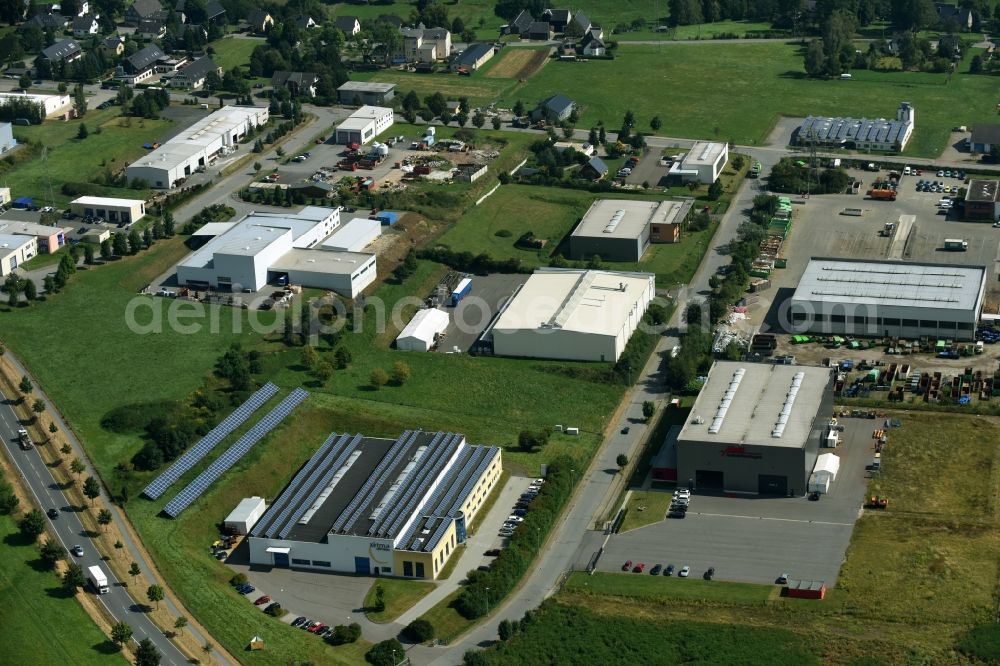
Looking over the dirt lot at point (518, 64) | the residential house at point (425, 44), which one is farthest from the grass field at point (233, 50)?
the dirt lot at point (518, 64)

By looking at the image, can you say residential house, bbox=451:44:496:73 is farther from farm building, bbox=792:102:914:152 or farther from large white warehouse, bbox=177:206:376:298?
large white warehouse, bbox=177:206:376:298

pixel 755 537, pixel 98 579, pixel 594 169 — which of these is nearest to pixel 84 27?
pixel 594 169

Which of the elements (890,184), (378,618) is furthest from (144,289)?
(890,184)

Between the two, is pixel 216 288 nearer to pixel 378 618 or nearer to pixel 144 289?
pixel 144 289

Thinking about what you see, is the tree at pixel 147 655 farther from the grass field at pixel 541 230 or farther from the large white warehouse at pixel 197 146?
the large white warehouse at pixel 197 146

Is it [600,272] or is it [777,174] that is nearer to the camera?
[600,272]

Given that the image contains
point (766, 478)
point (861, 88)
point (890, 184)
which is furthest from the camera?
point (861, 88)
